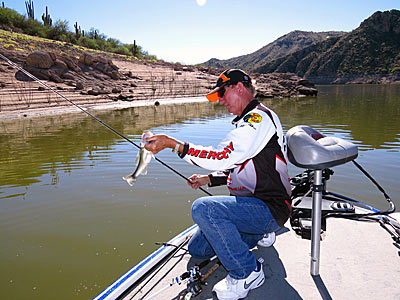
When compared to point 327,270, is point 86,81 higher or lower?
higher

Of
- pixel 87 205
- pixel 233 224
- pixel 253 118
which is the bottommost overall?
pixel 87 205

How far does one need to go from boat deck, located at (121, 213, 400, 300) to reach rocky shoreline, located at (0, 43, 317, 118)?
47.4 feet

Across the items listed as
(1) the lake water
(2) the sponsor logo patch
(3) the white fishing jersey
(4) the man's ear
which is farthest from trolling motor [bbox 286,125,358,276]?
(1) the lake water

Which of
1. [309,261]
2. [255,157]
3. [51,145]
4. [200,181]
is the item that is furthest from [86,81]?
[309,261]

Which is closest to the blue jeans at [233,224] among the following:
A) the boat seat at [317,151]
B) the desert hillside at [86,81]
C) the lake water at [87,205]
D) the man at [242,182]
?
the man at [242,182]

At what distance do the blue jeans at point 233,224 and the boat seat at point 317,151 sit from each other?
491 millimetres

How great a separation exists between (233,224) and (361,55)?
117 metres

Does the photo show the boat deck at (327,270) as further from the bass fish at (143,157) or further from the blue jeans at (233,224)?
the bass fish at (143,157)

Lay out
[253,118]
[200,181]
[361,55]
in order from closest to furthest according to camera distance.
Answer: [253,118] < [200,181] < [361,55]

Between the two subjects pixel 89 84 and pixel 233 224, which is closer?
pixel 233 224

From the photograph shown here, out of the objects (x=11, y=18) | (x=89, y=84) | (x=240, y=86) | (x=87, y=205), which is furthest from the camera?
(x=11, y=18)

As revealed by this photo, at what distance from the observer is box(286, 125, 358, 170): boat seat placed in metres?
2.25

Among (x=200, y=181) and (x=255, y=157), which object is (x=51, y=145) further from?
(x=255, y=157)

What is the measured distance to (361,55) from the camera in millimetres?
102562
